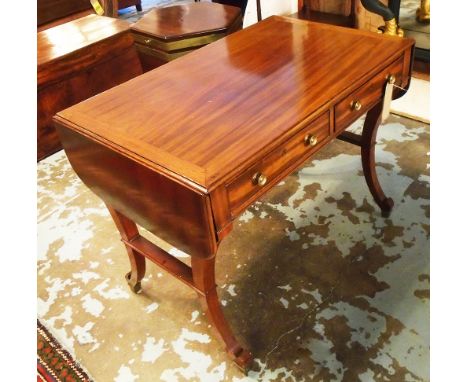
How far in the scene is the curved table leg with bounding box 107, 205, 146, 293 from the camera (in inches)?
56.7

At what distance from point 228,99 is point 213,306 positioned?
602 mm

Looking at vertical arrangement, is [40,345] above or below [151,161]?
below

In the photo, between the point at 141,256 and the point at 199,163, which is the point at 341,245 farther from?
the point at 199,163

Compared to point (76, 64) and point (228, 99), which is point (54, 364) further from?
point (76, 64)

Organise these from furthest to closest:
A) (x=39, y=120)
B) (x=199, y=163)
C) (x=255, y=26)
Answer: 1. (x=39, y=120)
2. (x=255, y=26)
3. (x=199, y=163)

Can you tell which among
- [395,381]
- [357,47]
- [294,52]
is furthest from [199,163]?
[395,381]

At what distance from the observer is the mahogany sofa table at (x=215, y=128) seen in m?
1.01

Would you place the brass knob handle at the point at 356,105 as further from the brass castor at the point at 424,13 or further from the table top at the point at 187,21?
the brass castor at the point at 424,13

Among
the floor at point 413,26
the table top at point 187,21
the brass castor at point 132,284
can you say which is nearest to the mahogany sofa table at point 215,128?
the brass castor at point 132,284

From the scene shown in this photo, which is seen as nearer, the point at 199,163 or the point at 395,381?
the point at 199,163

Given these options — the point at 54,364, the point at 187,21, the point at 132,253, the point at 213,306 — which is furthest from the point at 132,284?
the point at 187,21

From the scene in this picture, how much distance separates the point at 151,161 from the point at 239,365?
0.74m

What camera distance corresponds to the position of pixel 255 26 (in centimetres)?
168

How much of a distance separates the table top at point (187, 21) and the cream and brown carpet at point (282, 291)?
94 centimetres
